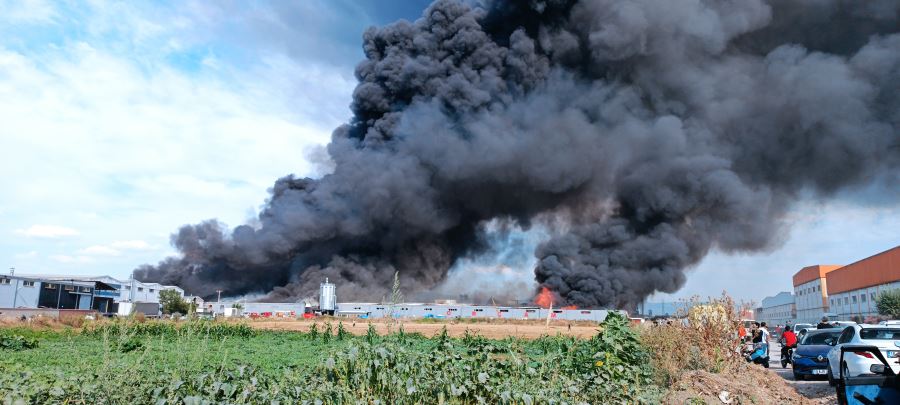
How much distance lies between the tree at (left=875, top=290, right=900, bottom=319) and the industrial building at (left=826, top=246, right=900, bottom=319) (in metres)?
5.01

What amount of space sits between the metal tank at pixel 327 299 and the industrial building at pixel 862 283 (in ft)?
180

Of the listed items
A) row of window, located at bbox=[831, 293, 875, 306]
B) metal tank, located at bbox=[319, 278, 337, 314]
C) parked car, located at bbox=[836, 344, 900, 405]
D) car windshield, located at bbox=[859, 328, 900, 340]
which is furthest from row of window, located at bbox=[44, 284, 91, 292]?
row of window, located at bbox=[831, 293, 875, 306]

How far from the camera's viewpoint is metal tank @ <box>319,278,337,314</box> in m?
67.7

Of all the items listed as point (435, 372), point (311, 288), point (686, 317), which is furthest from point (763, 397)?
point (311, 288)

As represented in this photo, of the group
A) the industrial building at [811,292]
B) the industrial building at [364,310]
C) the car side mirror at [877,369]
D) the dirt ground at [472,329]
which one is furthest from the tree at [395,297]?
the industrial building at [811,292]

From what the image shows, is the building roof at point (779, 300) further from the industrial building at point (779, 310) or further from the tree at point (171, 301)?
the tree at point (171, 301)

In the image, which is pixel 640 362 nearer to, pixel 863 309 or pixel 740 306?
pixel 740 306

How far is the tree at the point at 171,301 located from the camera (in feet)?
222

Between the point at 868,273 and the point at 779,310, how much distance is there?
43.5 meters

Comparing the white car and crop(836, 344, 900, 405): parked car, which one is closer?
crop(836, 344, 900, 405): parked car

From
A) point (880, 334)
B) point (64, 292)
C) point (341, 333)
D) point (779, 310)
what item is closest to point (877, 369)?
point (880, 334)

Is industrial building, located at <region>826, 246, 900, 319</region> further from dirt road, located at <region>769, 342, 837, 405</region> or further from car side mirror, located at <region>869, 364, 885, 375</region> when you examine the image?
car side mirror, located at <region>869, 364, 885, 375</region>

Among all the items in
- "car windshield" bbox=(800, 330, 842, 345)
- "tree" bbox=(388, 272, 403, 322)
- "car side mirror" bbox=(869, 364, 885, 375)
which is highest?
"tree" bbox=(388, 272, 403, 322)

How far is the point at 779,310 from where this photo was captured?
102 m
